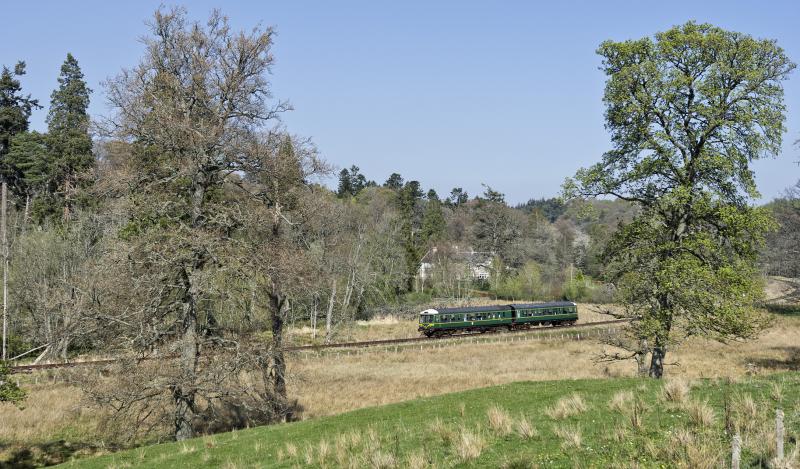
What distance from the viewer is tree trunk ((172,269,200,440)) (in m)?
17.0

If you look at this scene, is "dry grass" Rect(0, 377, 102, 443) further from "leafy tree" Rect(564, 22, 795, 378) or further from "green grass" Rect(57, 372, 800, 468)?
"leafy tree" Rect(564, 22, 795, 378)

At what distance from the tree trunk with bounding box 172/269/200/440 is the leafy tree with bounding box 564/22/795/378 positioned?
526 inches

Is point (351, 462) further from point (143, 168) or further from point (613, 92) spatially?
point (613, 92)

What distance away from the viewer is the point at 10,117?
207 feet

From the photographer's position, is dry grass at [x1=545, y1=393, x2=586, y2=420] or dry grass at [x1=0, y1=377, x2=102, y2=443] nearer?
dry grass at [x1=545, y1=393, x2=586, y2=420]

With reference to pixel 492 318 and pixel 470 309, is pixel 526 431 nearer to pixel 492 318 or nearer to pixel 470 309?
pixel 470 309

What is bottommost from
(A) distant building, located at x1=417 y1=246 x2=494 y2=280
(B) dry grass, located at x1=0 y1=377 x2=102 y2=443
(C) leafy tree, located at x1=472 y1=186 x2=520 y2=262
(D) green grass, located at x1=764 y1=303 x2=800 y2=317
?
(B) dry grass, located at x1=0 y1=377 x2=102 y2=443

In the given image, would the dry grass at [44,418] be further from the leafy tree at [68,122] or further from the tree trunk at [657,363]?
the leafy tree at [68,122]

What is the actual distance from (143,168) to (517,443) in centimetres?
1290

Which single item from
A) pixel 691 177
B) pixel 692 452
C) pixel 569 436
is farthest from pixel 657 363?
pixel 692 452

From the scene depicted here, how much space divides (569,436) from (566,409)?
102 inches

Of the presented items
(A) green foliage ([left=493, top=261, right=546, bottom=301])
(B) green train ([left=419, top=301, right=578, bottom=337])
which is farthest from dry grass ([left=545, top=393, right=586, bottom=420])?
(A) green foliage ([left=493, top=261, right=546, bottom=301])

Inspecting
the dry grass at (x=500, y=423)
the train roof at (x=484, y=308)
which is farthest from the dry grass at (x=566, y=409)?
the train roof at (x=484, y=308)

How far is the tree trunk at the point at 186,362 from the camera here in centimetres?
1697
